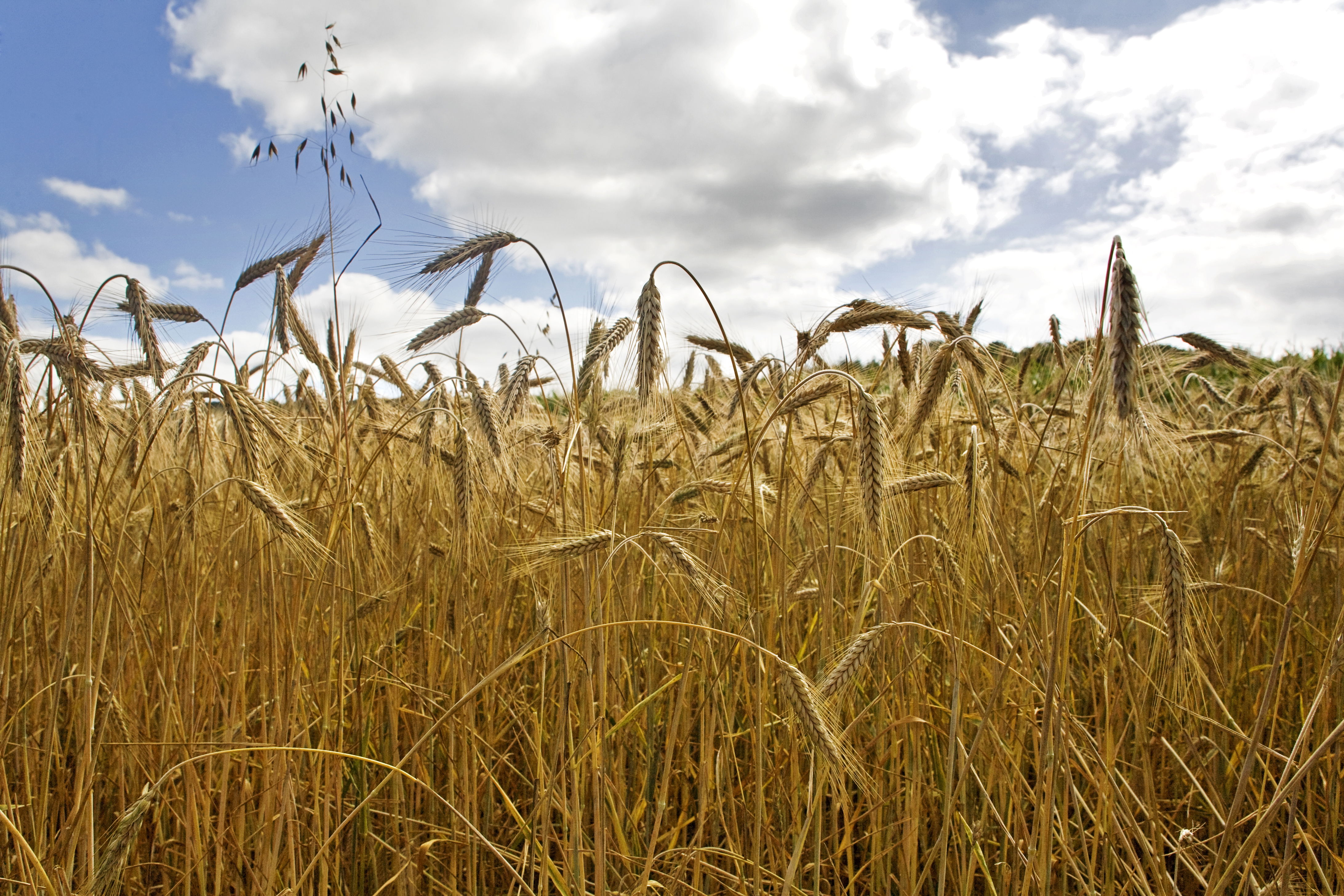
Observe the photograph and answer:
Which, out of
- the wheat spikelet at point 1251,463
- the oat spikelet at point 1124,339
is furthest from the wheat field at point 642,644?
the wheat spikelet at point 1251,463

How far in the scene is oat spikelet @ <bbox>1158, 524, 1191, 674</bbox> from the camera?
180 centimetres

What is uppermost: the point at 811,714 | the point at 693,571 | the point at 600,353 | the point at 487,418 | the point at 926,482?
the point at 600,353

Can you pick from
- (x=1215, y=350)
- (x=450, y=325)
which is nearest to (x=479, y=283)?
(x=450, y=325)

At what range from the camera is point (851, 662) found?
5.59ft

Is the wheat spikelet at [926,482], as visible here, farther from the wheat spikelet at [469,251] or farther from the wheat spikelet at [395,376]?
the wheat spikelet at [395,376]

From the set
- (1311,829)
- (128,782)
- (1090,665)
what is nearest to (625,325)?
(1090,665)

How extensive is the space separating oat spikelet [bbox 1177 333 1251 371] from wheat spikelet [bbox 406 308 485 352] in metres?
2.91

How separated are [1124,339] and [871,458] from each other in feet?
1.94

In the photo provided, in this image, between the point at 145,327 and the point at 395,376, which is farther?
the point at 395,376

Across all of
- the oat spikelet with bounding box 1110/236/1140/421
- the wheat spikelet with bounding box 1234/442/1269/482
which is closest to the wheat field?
the oat spikelet with bounding box 1110/236/1140/421

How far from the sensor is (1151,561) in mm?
4074

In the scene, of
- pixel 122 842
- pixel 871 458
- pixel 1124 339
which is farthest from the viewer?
pixel 871 458

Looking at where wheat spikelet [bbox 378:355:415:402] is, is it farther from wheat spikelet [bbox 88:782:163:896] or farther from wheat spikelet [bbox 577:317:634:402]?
wheat spikelet [bbox 88:782:163:896]

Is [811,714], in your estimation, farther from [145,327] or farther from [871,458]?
[145,327]
